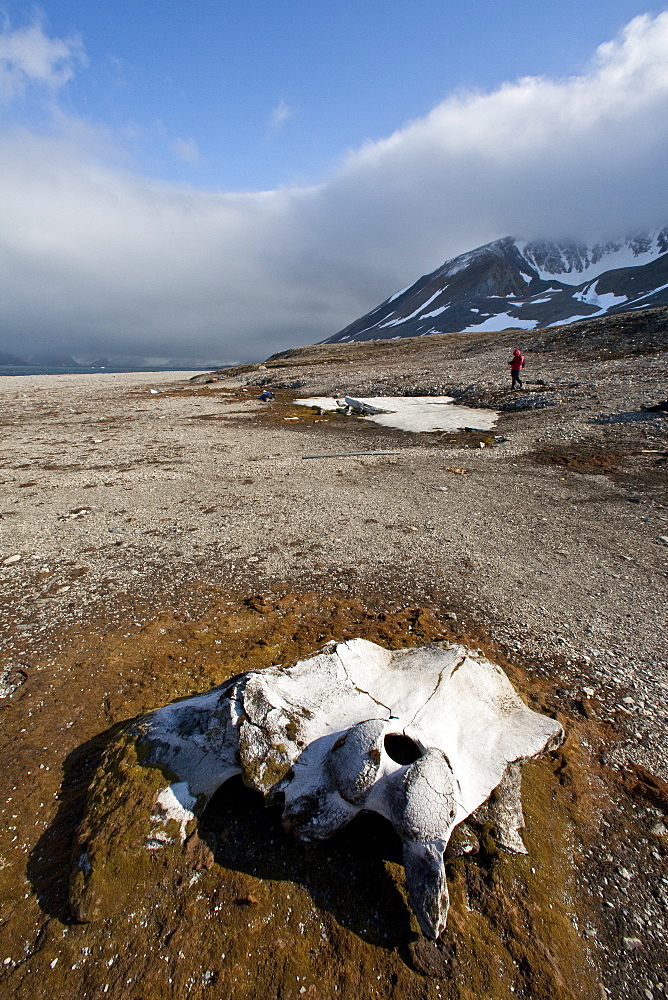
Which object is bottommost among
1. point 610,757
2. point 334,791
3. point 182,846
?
point 610,757

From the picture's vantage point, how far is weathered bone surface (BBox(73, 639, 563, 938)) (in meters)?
2.67

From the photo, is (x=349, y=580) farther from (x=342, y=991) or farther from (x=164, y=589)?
(x=342, y=991)

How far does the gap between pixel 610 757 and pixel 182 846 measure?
132 inches

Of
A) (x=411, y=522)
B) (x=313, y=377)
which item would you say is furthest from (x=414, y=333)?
(x=411, y=522)

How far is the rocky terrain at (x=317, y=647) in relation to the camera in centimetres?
236

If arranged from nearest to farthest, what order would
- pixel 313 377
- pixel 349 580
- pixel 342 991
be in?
pixel 342 991 → pixel 349 580 → pixel 313 377

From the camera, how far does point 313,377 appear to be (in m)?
38.6

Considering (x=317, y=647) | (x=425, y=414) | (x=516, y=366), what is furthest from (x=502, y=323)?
(x=317, y=647)

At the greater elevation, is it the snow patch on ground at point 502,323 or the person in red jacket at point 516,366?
the snow patch on ground at point 502,323

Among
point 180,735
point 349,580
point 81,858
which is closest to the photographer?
point 81,858

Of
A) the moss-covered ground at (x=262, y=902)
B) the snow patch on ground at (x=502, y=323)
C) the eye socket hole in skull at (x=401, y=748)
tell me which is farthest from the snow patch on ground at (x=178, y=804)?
the snow patch on ground at (x=502, y=323)

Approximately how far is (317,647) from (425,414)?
16559 millimetres

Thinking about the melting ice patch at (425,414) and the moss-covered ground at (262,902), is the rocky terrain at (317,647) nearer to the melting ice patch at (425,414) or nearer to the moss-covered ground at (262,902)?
the moss-covered ground at (262,902)

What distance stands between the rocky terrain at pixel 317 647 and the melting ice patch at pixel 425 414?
189 inches
